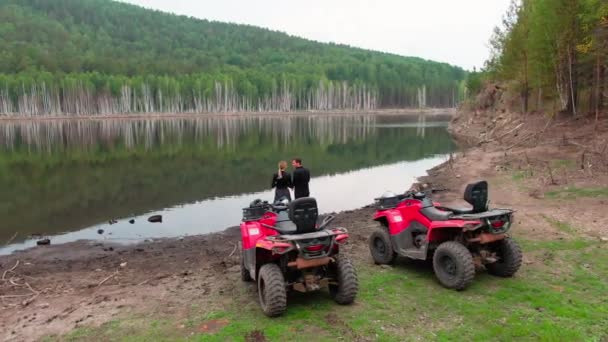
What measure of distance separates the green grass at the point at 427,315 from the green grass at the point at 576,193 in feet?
24.2

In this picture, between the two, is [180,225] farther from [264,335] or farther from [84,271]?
[264,335]

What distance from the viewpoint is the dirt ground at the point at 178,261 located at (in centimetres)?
816

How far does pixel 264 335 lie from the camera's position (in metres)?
6.56

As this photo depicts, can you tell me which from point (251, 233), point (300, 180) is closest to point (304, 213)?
point (251, 233)

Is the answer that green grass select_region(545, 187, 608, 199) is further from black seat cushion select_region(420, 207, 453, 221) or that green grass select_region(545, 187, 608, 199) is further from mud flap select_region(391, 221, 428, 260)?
black seat cushion select_region(420, 207, 453, 221)

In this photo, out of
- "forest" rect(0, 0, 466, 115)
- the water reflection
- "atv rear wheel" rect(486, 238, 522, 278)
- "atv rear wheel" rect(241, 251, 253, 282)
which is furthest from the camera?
"forest" rect(0, 0, 466, 115)

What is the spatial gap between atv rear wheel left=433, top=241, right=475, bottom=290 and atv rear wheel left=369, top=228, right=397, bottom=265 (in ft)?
4.52

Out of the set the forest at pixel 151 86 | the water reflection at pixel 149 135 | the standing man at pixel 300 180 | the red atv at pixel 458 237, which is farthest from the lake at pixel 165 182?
the forest at pixel 151 86

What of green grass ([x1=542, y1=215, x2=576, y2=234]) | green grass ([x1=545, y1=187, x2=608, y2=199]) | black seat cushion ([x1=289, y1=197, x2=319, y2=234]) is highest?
black seat cushion ([x1=289, y1=197, x2=319, y2=234])

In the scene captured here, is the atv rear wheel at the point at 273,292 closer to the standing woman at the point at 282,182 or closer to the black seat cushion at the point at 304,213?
the black seat cushion at the point at 304,213

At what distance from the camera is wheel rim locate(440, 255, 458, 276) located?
316 inches

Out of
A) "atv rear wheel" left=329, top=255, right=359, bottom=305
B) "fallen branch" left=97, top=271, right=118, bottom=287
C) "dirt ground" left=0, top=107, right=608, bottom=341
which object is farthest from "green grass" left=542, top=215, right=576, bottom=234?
"fallen branch" left=97, top=271, right=118, bottom=287

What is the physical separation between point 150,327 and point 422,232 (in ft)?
17.5

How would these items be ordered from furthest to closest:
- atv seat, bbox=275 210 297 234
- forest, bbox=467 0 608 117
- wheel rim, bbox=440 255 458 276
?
forest, bbox=467 0 608 117, wheel rim, bbox=440 255 458 276, atv seat, bbox=275 210 297 234
